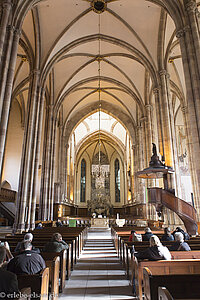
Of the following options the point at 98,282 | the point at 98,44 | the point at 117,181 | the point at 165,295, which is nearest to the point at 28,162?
the point at 98,282

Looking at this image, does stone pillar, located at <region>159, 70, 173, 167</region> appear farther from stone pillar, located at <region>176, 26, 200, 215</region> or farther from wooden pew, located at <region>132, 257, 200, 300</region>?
wooden pew, located at <region>132, 257, 200, 300</region>

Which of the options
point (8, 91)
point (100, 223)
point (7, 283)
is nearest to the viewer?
point (7, 283)

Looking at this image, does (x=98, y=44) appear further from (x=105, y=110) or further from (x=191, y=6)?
(x=105, y=110)

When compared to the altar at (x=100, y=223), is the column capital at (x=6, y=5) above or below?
above

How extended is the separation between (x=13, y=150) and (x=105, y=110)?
11.4 metres

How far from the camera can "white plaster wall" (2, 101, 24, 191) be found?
1936cm

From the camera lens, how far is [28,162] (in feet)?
38.5

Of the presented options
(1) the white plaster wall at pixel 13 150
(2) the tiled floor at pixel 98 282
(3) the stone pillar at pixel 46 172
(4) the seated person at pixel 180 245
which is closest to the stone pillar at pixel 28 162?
(3) the stone pillar at pixel 46 172

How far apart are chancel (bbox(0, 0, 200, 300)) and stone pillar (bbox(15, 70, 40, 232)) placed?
2.1 inches

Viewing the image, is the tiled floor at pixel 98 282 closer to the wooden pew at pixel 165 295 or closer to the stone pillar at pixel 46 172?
the wooden pew at pixel 165 295

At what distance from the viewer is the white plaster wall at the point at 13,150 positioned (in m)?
19.4

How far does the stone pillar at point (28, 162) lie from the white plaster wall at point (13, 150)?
8.39 m

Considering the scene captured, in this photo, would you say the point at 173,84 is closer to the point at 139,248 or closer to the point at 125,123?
the point at 125,123

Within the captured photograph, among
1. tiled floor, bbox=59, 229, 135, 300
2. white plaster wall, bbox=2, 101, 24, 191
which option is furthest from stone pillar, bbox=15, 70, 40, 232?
white plaster wall, bbox=2, 101, 24, 191
